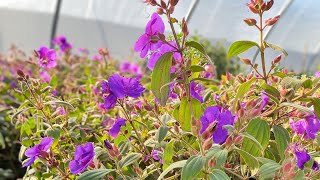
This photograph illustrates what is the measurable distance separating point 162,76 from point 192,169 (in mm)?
202

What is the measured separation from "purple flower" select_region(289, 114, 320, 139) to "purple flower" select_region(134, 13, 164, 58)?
0.32 m

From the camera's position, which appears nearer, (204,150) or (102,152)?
(204,150)

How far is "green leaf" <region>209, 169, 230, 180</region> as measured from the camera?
0.83m

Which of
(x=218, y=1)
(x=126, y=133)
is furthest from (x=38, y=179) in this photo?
(x=218, y=1)

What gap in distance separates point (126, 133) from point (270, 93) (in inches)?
15.6

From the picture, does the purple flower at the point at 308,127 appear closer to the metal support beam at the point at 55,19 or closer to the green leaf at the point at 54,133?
the green leaf at the point at 54,133

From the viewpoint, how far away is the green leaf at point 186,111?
996mm

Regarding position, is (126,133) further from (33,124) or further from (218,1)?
(218,1)

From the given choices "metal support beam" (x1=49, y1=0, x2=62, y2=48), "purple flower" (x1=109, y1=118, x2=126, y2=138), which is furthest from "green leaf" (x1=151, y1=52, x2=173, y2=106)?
"metal support beam" (x1=49, y1=0, x2=62, y2=48)

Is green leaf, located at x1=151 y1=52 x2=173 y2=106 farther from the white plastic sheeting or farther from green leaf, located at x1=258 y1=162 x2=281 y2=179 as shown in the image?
the white plastic sheeting

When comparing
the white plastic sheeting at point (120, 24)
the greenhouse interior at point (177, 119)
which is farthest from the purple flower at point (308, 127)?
the white plastic sheeting at point (120, 24)

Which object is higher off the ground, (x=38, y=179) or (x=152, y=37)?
(x=152, y=37)

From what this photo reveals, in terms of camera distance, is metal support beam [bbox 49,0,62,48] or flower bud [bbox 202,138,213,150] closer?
flower bud [bbox 202,138,213,150]

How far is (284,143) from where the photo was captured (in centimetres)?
95
